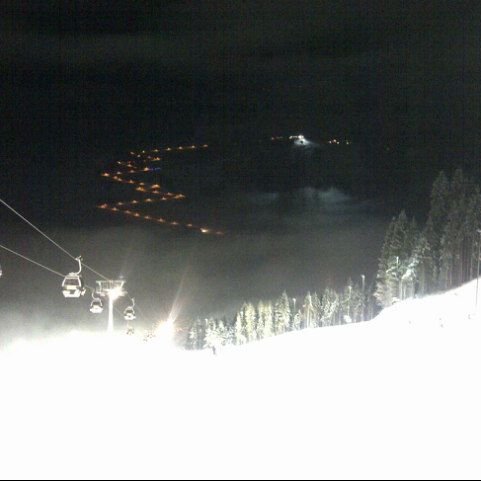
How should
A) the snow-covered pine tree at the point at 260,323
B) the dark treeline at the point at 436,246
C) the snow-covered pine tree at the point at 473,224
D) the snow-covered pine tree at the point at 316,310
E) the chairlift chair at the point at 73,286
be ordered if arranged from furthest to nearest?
the snow-covered pine tree at the point at 260,323, the snow-covered pine tree at the point at 316,310, the dark treeline at the point at 436,246, the snow-covered pine tree at the point at 473,224, the chairlift chair at the point at 73,286

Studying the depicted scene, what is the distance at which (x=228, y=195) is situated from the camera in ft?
187

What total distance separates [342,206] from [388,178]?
19.2ft

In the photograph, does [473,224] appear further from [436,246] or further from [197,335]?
[197,335]

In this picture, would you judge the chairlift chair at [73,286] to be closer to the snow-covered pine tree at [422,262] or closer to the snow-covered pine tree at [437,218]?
the snow-covered pine tree at [422,262]

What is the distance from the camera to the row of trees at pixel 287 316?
92312mm

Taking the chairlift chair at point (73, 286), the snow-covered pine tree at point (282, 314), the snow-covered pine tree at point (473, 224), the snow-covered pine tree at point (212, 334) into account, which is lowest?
the chairlift chair at point (73, 286)

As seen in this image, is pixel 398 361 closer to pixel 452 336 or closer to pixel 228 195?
pixel 452 336

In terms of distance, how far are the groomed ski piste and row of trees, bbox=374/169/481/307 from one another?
164 feet

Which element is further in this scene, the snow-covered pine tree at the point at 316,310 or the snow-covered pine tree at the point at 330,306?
the snow-covered pine tree at the point at 316,310

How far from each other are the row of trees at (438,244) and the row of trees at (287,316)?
19.1 metres

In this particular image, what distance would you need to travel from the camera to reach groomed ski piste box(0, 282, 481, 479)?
7500 mm

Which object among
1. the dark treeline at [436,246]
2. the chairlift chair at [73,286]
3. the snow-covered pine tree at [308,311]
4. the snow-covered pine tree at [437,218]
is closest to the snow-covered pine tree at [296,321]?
the snow-covered pine tree at [308,311]

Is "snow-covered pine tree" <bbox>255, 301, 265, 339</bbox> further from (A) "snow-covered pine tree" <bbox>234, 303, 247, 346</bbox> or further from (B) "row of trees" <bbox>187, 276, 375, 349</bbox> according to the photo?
(A) "snow-covered pine tree" <bbox>234, 303, 247, 346</bbox>

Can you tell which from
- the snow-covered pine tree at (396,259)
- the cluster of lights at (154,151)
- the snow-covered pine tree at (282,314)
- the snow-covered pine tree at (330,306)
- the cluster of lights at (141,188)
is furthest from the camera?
the snow-covered pine tree at (282,314)
